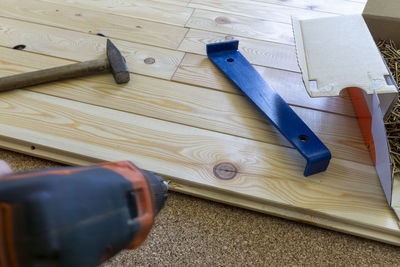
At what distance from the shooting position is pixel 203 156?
0.82 meters

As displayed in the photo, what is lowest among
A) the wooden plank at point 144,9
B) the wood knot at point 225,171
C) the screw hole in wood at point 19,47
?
the wood knot at point 225,171

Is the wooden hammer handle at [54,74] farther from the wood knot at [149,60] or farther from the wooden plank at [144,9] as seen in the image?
the wooden plank at [144,9]

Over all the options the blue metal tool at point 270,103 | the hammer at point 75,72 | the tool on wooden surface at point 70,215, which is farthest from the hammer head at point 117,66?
the tool on wooden surface at point 70,215

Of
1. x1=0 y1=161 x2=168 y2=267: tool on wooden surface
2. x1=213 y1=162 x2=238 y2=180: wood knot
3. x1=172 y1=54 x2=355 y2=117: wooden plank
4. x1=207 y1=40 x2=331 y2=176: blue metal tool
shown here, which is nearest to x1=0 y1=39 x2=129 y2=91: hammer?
x1=172 y1=54 x2=355 y2=117: wooden plank

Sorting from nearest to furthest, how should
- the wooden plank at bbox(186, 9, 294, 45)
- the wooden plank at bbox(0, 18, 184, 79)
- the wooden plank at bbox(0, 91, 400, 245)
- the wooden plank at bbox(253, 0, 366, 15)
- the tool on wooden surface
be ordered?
the tool on wooden surface < the wooden plank at bbox(0, 91, 400, 245) < the wooden plank at bbox(0, 18, 184, 79) < the wooden plank at bbox(186, 9, 294, 45) < the wooden plank at bbox(253, 0, 366, 15)

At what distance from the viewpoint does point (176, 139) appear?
0.85 meters

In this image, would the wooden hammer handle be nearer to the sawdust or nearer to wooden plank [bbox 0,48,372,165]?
wooden plank [bbox 0,48,372,165]

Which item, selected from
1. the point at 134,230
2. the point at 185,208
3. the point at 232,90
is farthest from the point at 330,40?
the point at 134,230

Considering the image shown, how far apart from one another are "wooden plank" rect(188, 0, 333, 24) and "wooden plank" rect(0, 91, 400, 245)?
579mm

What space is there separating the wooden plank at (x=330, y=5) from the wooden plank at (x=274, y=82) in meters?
0.41

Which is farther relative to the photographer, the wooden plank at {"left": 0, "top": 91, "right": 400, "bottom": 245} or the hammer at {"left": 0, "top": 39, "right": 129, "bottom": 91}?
the hammer at {"left": 0, "top": 39, "right": 129, "bottom": 91}

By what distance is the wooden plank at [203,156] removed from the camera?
739 mm

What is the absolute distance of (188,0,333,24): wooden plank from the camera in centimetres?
122

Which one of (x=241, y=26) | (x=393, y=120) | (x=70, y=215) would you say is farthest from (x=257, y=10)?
(x=70, y=215)
